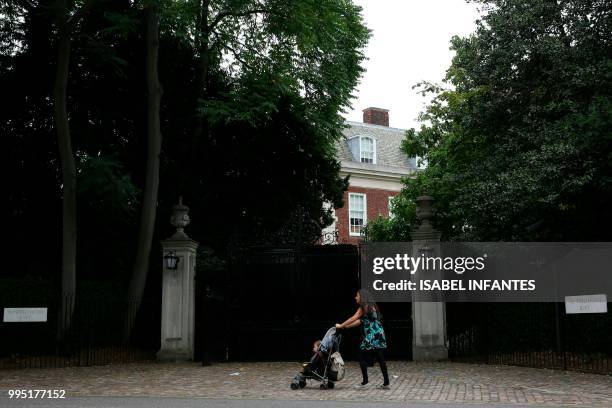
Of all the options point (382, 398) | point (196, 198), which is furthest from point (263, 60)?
point (382, 398)

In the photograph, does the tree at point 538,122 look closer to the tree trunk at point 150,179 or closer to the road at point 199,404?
the road at point 199,404

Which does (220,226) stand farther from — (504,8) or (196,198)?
(504,8)

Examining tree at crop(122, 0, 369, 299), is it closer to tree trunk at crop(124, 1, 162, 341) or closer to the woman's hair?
tree trunk at crop(124, 1, 162, 341)

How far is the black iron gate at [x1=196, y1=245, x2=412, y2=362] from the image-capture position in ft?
53.5

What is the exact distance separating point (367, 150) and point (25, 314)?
33676 mm

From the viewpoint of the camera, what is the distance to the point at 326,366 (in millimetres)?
11570

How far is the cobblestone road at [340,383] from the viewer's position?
10.7 metres

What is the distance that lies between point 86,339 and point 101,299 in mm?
1054

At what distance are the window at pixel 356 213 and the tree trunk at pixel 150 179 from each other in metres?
26.0

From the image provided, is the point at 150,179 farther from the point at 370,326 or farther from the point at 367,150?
the point at 367,150

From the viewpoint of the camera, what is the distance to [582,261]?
1716 cm

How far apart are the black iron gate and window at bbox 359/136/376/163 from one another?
31.2 m

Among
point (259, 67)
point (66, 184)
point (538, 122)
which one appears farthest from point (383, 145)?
point (66, 184)

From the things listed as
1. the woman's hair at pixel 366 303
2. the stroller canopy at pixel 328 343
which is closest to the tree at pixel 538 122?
the woman's hair at pixel 366 303
